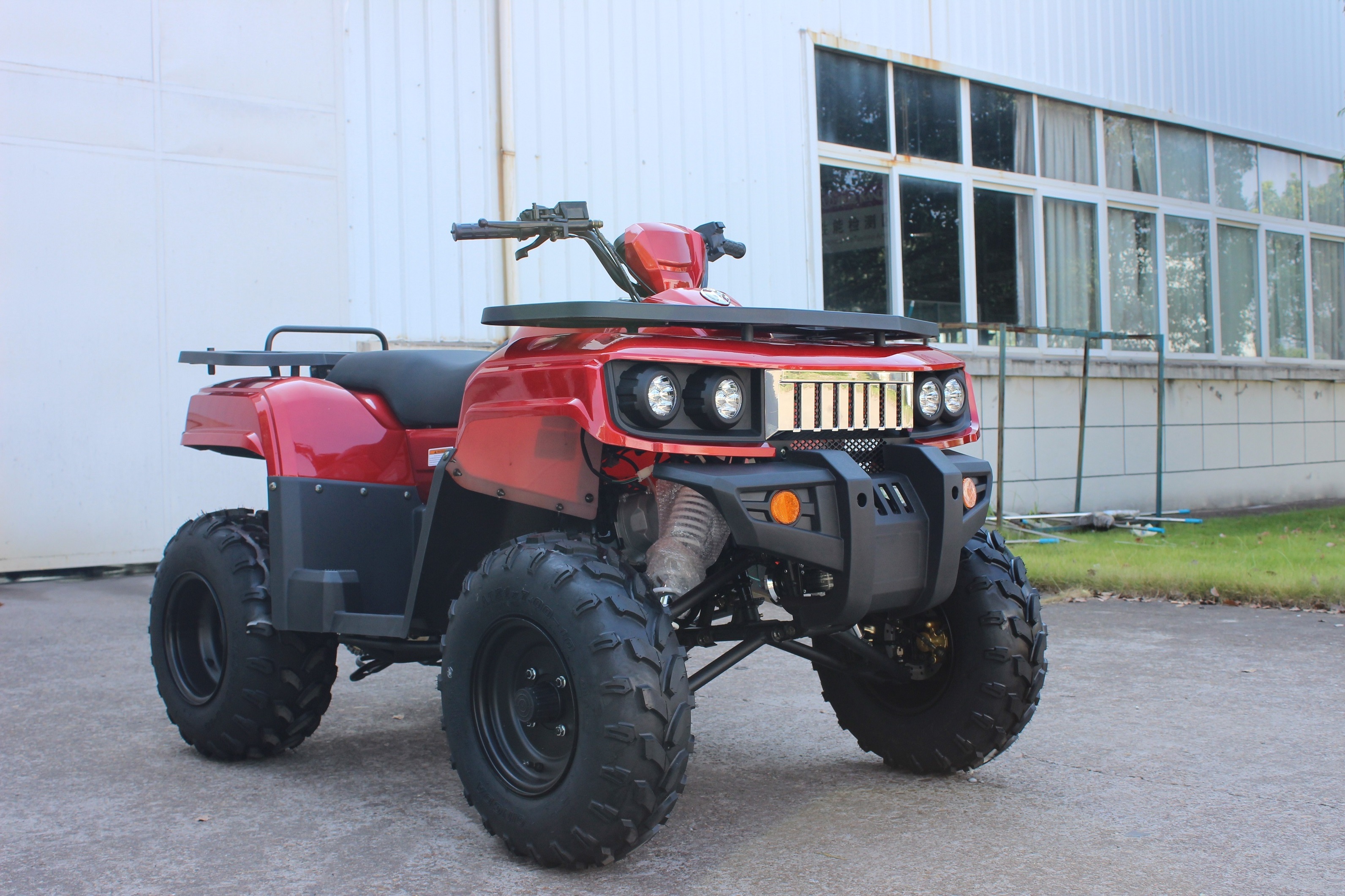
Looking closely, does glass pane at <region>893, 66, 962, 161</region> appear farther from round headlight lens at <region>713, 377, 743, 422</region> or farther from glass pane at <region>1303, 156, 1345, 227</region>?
round headlight lens at <region>713, 377, 743, 422</region>

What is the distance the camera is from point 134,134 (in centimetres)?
795

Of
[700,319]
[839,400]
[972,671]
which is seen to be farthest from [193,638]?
[972,671]

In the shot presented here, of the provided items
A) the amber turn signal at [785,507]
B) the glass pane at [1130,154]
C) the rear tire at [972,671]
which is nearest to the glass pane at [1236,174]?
the glass pane at [1130,154]

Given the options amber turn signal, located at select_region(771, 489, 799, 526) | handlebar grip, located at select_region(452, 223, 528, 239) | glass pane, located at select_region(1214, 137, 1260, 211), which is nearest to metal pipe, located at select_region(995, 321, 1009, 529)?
handlebar grip, located at select_region(452, 223, 528, 239)

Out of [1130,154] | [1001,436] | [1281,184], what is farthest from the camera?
[1281,184]

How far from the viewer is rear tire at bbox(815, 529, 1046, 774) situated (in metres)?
3.33

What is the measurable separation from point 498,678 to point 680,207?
7201mm

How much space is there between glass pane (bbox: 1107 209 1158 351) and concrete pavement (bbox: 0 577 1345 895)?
836 cm

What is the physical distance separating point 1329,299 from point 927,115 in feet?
23.9

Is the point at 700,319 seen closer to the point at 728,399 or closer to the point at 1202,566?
the point at 728,399

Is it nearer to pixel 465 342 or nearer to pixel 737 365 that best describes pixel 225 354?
pixel 737 365

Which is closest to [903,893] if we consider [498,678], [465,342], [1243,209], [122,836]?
[498,678]

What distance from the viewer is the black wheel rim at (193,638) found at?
4051 mm

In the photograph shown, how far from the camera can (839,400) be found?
3018 mm
